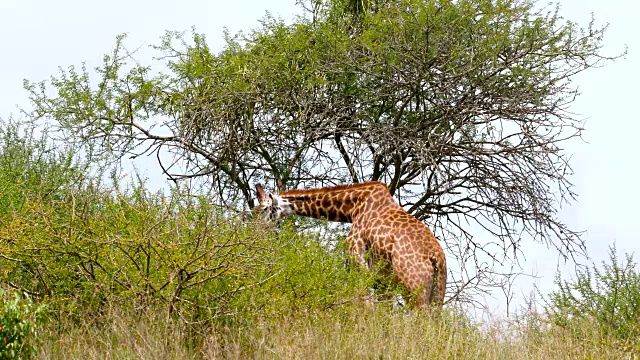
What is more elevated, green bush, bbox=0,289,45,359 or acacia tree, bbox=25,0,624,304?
acacia tree, bbox=25,0,624,304

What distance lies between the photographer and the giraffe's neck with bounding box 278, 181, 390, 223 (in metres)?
11.2

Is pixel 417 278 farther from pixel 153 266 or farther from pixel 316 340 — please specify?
pixel 153 266

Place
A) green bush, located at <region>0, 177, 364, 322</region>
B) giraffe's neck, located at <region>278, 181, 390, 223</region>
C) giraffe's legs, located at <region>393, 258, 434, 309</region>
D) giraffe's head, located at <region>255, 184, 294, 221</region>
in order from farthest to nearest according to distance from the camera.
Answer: giraffe's head, located at <region>255, 184, 294, 221</region> < giraffe's neck, located at <region>278, 181, 390, 223</region> < giraffe's legs, located at <region>393, 258, 434, 309</region> < green bush, located at <region>0, 177, 364, 322</region>

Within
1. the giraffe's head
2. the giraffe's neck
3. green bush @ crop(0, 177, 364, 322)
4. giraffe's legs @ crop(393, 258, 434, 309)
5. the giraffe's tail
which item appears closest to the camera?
green bush @ crop(0, 177, 364, 322)

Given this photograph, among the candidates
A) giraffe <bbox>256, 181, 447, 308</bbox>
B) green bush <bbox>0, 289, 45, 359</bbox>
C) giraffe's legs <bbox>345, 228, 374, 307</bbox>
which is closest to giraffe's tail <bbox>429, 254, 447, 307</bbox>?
giraffe <bbox>256, 181, 447, 308</bbox>

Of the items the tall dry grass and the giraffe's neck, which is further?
the giraffe's neck

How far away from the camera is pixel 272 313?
7828 millimetres

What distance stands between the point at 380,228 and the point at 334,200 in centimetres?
137

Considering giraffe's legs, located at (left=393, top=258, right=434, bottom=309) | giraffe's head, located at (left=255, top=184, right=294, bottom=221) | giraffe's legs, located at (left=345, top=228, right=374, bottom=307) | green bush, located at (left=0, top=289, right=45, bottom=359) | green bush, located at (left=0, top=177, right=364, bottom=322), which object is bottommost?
green bush, located at (left=0, top=289, right=45, bottom=359)

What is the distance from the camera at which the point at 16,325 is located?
6.54 meters

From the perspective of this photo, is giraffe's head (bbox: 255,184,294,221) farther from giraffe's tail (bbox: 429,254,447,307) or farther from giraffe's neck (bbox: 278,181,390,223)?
giraffe's tail (bbox: 429,254,447,307)

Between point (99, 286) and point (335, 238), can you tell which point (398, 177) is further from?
point (99, 286)

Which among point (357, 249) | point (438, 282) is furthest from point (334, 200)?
point (438, 282)

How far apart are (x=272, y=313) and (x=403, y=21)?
6562 millimetres
